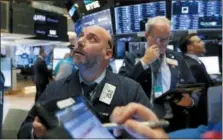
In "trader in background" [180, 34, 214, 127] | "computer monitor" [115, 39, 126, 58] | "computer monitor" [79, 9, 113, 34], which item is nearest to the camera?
"trader in background" [180, 34, 214, 127]

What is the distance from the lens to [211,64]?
16.4 ft

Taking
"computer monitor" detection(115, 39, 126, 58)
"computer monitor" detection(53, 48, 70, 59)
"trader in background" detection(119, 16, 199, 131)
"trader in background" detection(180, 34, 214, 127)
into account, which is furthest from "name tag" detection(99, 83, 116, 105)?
"computer monitor" detection(53, 48, 70, 59)

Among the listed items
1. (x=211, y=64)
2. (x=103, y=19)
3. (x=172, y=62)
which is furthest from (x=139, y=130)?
(x=211, y=64)

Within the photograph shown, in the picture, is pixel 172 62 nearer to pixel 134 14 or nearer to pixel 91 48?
pixel 91 48

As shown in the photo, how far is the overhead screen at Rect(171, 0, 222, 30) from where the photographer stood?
15.1 feet

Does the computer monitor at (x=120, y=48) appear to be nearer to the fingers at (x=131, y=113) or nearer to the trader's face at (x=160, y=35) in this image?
the trader's face at (x=160, y=35)

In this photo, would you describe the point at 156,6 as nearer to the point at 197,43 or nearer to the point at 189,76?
the point at 197,43

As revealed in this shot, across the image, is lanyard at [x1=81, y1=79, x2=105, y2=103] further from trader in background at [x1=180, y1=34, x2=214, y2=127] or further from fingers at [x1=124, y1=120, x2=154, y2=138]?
trader in background at [x1=180, y1=34, x2=214, y2=127]

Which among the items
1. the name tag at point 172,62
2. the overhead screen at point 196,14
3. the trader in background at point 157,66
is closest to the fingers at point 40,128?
the trader in background at point 157,66

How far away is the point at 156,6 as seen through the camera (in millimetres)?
4625

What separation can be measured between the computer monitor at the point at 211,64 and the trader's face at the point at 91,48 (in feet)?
10.3

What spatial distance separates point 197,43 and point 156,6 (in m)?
1.32

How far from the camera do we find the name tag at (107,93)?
1781 mm

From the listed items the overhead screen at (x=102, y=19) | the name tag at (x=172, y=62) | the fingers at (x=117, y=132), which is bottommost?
the fingers at (x=117, y=132)
